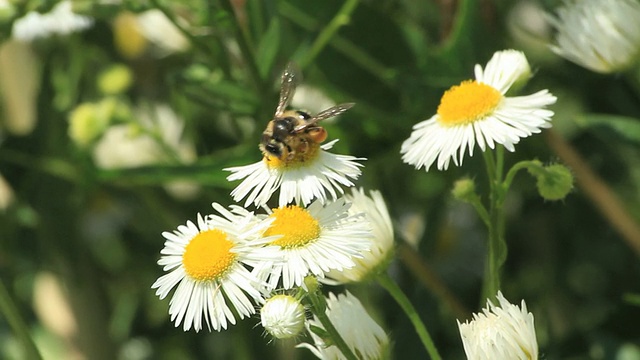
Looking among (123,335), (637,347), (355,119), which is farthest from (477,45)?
(123,335)

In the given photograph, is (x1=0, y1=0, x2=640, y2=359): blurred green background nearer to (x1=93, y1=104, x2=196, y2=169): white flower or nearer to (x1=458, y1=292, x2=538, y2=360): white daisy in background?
(x1=93, y1=104, x2=196, y2=169): white flower

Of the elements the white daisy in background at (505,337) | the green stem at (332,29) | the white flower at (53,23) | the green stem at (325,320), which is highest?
the white flower at (53,23)

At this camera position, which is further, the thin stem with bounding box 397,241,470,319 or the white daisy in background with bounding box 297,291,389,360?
the thin stem with bounding box 397,241,470,319

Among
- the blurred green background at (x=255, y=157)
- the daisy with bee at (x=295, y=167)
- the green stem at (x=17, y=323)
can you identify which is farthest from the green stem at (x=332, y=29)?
the green stem at (x=17, y=323)

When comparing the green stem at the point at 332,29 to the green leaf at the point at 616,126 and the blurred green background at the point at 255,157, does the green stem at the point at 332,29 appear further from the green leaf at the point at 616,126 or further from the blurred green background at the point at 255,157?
the green leaf at the point at 616,126

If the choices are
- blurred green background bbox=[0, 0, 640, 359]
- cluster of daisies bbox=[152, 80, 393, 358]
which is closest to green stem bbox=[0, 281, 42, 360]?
blurred green background bbox=[0, 0, 640, 359]

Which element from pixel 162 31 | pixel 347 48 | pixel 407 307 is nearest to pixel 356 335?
pixel 407 307

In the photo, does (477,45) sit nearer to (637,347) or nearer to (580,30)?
(580,30)
